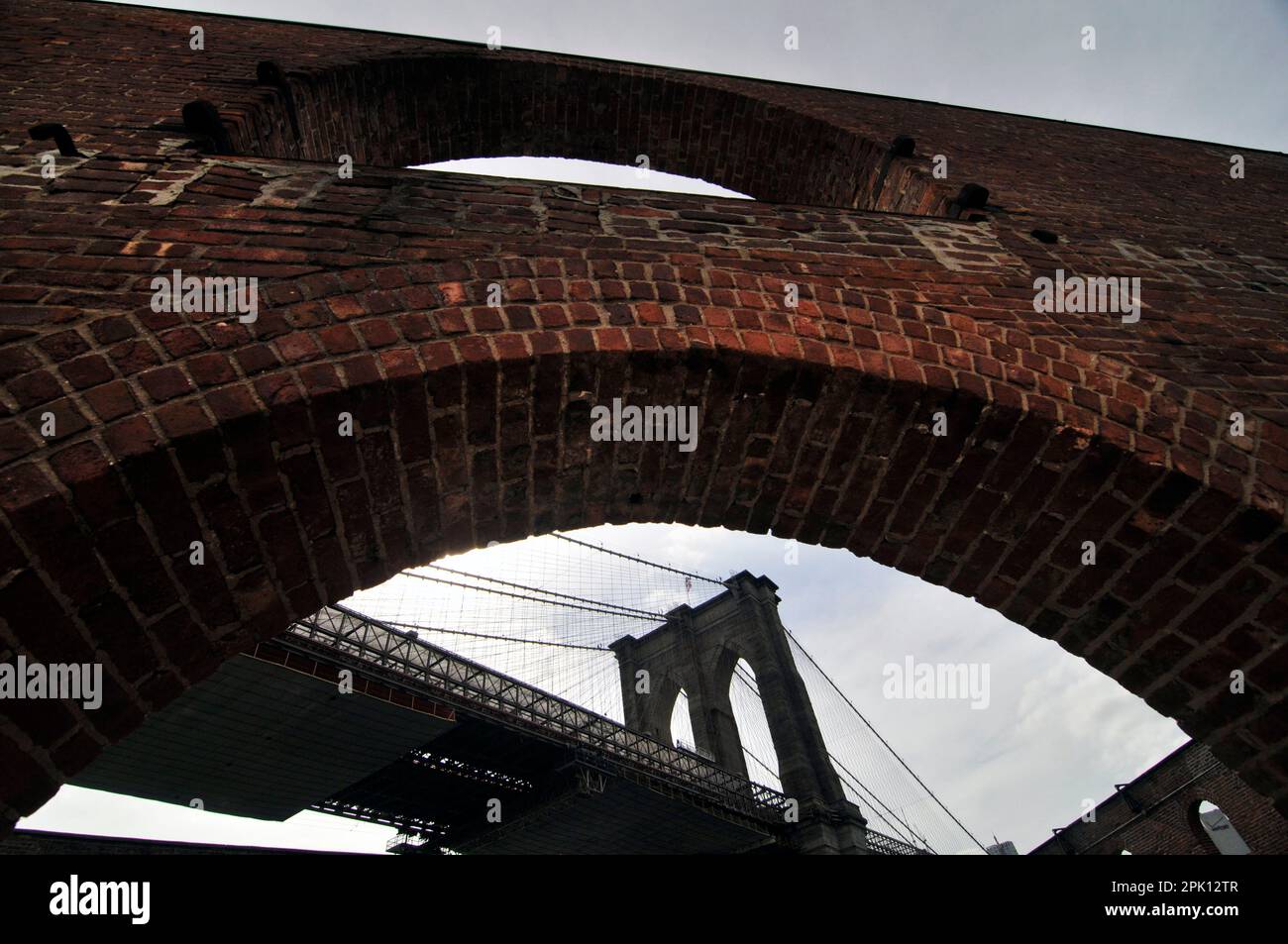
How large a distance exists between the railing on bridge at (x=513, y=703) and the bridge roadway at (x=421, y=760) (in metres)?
0.04

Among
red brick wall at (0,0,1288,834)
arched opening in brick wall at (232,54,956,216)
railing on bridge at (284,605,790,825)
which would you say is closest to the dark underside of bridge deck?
railing on bridge at (284,605,790,825)

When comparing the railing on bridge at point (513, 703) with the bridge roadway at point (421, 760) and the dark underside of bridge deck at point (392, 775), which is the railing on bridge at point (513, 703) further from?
the dark underside of bridge deck at point (392, 775)

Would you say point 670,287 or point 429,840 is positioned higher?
point 670,287

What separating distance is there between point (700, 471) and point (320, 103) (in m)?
3.70

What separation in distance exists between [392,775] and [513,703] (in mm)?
4895

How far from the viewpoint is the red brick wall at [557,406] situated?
1.43 metres

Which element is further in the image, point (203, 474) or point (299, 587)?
point (299, 587)

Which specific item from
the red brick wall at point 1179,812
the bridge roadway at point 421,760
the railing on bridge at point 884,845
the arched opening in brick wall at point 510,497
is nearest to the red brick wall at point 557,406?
the arched opening in brick wall at point 510,497

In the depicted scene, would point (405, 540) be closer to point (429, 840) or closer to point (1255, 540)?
point (1255, 540)

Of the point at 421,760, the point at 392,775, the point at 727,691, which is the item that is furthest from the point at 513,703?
the point at 727,691

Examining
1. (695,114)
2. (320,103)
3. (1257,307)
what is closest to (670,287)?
(1257,307)

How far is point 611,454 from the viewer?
1920 millimetres

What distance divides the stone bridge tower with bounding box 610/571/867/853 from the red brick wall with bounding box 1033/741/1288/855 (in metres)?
7.41

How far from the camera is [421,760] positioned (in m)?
18.1
